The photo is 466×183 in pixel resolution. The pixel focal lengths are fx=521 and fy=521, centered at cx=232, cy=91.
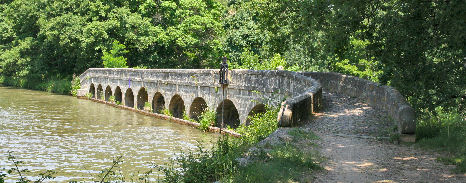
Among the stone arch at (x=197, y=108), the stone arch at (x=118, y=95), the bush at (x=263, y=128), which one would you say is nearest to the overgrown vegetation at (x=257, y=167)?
the bush at (x=263, y=128)

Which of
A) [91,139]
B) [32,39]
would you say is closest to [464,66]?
[91,139]

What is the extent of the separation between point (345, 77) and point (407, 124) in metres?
8.98

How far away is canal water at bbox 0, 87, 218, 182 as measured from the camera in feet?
44.8

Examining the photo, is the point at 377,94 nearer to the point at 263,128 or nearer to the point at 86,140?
the point at 263,128

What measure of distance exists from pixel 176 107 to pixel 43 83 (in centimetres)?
2201

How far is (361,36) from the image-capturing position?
34.4ft

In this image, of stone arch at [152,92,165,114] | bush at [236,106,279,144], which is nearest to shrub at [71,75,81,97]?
stone arch at [152,92,165,114]

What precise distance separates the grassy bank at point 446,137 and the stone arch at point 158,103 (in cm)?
1773

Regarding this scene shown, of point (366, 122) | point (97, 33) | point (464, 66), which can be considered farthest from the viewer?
point (97, 33)

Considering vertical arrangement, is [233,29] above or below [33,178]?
above

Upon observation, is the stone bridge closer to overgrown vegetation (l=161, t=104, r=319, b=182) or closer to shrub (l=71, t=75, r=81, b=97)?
overgrown vegetation (l=161, t=104, r=319, b=182)

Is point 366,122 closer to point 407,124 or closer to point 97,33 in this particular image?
point 407,124

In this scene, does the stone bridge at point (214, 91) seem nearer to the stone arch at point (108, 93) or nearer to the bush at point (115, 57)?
the stone arch at point (108, 93)

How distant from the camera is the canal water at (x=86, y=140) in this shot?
538 inches
